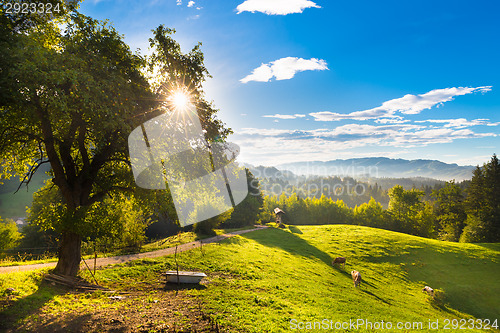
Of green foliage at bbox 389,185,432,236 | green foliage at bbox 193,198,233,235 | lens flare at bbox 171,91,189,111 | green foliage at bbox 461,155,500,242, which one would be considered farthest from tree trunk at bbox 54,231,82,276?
green foliage at bbox 389,185,432,236

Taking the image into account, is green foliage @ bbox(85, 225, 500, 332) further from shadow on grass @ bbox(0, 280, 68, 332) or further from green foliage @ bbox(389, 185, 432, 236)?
green foliage @ bbox(389, 185, 432, 236)

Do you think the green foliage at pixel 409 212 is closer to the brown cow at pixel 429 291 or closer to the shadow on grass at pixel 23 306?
the brown cow at pixel 429 291

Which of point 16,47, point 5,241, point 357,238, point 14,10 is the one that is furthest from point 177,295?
point 5,241

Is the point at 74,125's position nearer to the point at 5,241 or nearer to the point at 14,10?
the point at 14,10

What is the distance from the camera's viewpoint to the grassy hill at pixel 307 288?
38.9 feet

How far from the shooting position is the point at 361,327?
46.6ft

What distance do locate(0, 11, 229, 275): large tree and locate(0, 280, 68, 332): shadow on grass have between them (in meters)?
2.50

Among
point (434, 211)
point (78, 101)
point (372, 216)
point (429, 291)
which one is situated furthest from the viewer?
point (434, 211)

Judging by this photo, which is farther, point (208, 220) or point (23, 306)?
point (208, 220)

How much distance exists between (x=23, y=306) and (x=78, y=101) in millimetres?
10136

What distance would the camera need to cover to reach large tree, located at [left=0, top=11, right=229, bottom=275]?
34.8 feet

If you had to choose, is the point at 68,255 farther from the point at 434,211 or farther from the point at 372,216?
the point at 434,211

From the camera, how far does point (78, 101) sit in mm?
12320

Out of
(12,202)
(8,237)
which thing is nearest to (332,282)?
(8,237)
